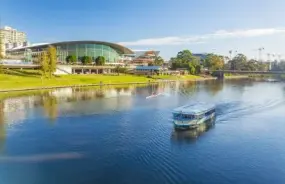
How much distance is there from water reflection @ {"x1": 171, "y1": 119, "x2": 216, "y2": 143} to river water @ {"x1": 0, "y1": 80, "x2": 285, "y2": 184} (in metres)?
0.08

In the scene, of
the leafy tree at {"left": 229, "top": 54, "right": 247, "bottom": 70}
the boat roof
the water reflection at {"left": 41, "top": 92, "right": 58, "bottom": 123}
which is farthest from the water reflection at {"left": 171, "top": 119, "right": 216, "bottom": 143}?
the leafy tree at {"left": 229, "top": 54, "right": 247, "bottom": 70}

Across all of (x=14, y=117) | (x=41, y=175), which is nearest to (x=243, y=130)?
(x=41, y=175)

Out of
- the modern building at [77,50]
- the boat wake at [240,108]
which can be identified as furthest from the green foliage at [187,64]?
the boat wake at [240,108]

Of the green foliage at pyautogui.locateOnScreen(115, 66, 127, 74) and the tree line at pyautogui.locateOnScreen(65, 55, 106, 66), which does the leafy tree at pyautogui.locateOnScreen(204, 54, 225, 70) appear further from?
the tree line at pyautogui.locateOnScreen(65, 55, 106, 66)

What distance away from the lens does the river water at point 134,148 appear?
56.5 feet

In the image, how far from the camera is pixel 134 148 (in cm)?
2208

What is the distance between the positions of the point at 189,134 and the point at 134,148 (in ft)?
20.7

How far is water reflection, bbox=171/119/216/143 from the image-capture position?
24.6 metres

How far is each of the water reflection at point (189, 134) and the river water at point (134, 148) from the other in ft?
0.27

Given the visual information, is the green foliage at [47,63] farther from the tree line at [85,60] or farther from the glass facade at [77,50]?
the glass facade at [77,50]

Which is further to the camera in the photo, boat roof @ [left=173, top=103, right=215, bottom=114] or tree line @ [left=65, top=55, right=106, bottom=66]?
tree line @ [left=65, top=55, right=106, bottom=66]

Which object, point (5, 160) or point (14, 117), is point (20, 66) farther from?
point (5, 160)

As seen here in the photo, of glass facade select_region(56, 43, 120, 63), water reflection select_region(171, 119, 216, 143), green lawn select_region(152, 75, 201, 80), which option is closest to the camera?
water reflection select_region(171, 119, 216, 143)

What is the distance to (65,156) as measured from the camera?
2017 centimetres
